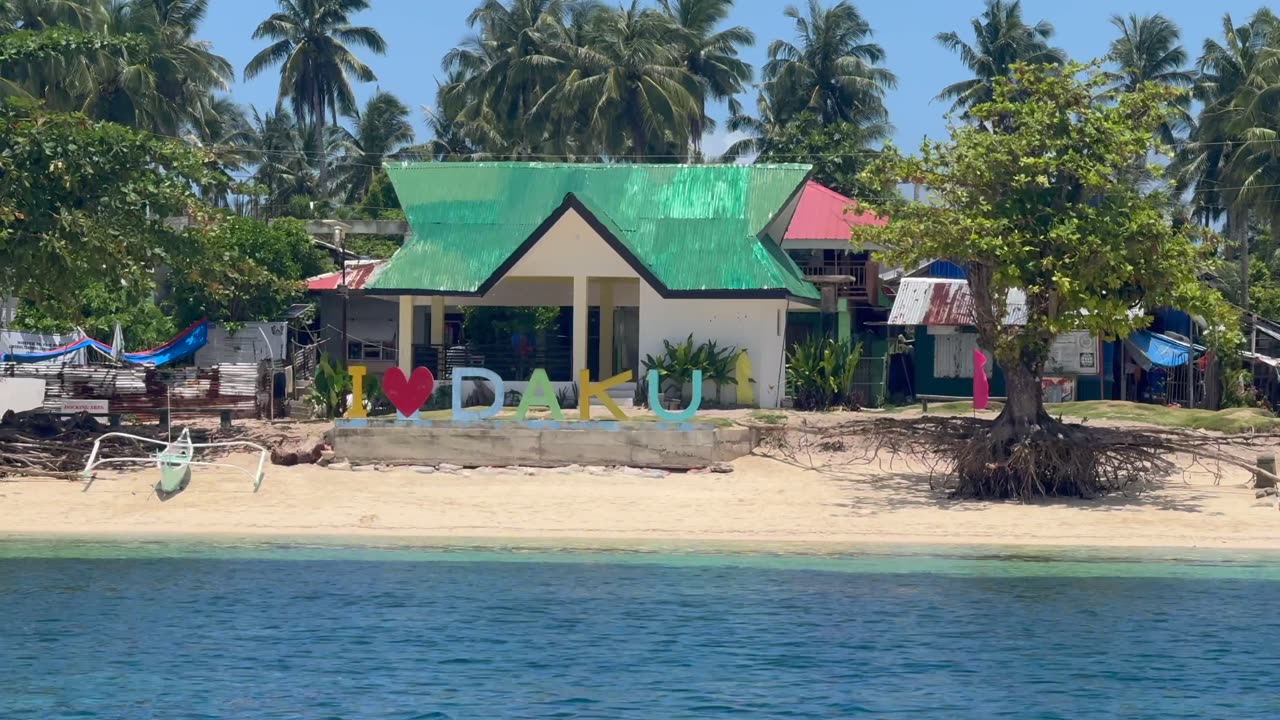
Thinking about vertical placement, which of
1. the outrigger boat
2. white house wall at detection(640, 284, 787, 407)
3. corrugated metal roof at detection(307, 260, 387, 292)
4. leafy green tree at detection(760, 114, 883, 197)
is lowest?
the outrigger boat

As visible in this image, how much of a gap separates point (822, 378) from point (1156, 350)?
1079 centimetres

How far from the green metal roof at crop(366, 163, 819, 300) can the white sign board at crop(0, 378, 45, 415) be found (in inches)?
293

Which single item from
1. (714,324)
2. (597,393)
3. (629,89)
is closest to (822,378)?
(714,324)

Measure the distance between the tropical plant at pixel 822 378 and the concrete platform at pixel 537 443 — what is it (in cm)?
708

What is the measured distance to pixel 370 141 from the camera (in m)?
77.5

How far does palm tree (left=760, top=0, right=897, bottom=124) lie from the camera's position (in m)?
65.0

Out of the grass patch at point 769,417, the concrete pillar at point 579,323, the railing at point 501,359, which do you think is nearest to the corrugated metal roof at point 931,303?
the grass patch at point 769,417

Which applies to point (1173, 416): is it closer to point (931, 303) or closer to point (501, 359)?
point (931, 303)

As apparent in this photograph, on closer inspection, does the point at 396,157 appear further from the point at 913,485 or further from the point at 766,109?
the point at 913,485

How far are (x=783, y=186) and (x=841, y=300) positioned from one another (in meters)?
3.98

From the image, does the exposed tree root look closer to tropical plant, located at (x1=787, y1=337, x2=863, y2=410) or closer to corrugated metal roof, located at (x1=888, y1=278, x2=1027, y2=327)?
tropical plant, located at (x1=787, y1=337, x2=863, y2=410)

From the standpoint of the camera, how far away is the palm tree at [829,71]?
65000 mm

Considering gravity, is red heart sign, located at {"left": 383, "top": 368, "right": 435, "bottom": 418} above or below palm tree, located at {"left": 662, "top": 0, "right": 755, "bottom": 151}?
below

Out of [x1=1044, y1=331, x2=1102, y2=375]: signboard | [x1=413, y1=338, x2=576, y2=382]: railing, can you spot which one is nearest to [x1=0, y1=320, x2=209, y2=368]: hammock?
[x1=413, y1=338, x2=576, y2=382]: railing
